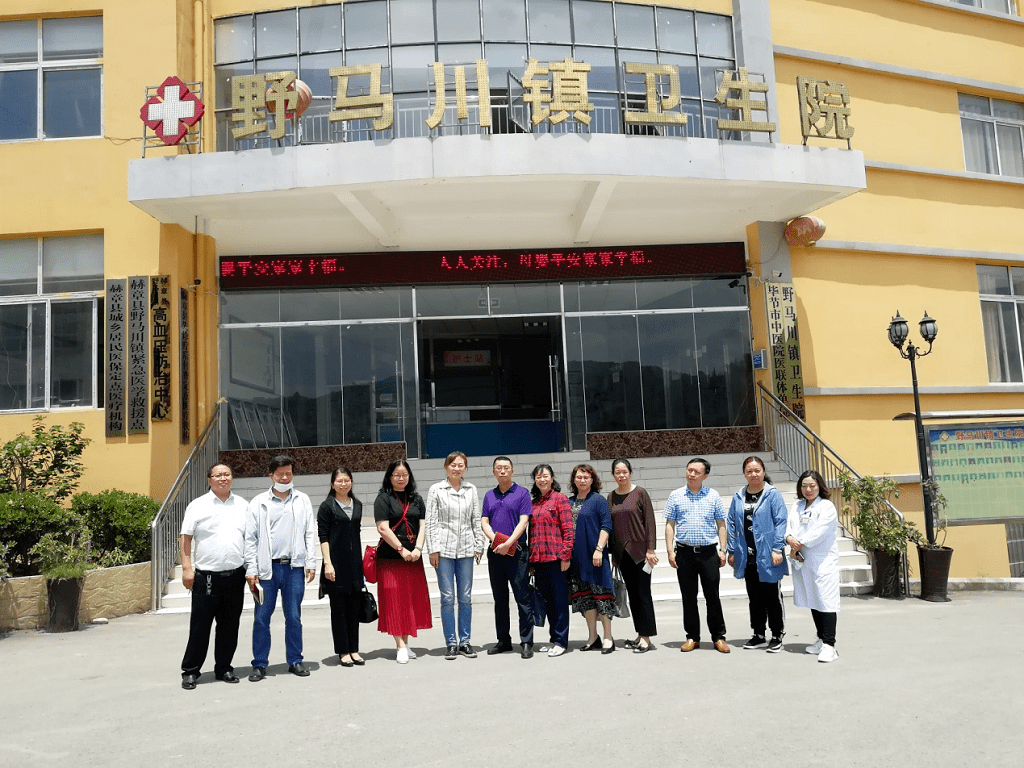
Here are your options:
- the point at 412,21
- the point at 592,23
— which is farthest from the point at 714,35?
the point at 412,21

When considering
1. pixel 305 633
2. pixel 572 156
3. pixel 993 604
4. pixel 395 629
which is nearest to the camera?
pixel 395 629

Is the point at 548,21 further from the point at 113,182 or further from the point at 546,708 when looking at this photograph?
the point at 546,708

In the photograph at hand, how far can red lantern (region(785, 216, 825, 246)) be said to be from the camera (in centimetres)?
1337

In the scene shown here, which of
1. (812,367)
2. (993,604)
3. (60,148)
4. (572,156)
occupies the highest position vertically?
(60,148)

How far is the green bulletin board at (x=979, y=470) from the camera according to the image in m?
10.5

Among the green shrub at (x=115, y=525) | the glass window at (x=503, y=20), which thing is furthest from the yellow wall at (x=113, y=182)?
the glass window at (x=503, y=20)

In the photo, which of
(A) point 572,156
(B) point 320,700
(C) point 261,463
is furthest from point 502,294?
(B) point 320,700

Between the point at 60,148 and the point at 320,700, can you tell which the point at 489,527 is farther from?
the point at 60,148

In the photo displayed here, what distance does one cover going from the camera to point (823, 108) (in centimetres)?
1240

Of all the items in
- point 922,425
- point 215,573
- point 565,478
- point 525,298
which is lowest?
point 215,573

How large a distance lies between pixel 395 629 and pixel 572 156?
6589 mm

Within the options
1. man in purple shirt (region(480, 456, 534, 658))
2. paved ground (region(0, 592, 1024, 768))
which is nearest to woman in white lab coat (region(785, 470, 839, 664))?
paved ground (region(0, 592, 1024, 768))

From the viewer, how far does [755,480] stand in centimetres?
684

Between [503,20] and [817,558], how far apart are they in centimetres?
959
